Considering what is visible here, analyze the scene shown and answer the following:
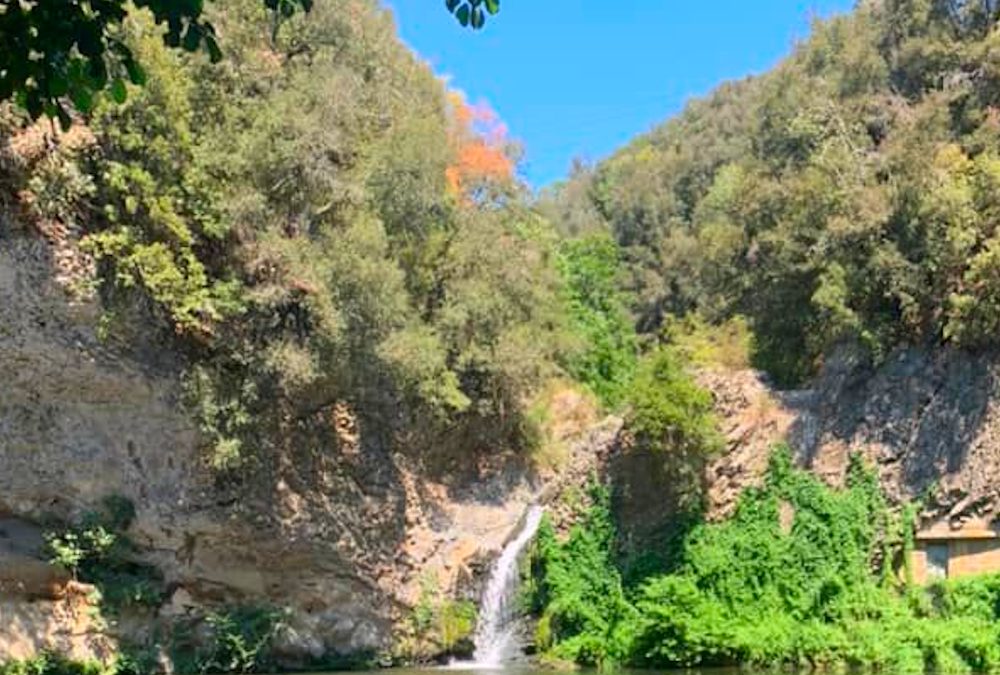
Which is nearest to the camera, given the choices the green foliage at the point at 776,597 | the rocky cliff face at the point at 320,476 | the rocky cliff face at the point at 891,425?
the rocky cliff face at the point at 320,476

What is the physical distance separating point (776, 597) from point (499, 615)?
19.3 ft

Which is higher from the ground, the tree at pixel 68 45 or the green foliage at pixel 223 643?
the tree at pixel 68 45

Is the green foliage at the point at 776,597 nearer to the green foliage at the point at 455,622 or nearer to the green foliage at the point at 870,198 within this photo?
the green foliage at the point at 455,622

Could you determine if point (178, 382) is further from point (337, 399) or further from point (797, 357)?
point (797, 357)

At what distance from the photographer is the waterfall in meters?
23.6

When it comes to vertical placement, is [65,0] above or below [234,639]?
above

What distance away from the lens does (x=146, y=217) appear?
20.4 m

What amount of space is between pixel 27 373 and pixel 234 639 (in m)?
6.29

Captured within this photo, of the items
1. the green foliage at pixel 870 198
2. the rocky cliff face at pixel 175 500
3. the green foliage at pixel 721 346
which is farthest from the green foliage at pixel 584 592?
the green foliage at pixel 870 198

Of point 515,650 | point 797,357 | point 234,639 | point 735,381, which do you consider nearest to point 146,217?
point 234,639

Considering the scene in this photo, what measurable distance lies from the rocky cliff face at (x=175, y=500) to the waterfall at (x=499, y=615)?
1.77 feet

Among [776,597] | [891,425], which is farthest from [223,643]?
[891,425]

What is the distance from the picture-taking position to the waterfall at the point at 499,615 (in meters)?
23.6

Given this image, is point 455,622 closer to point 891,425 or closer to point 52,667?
point 52,667
